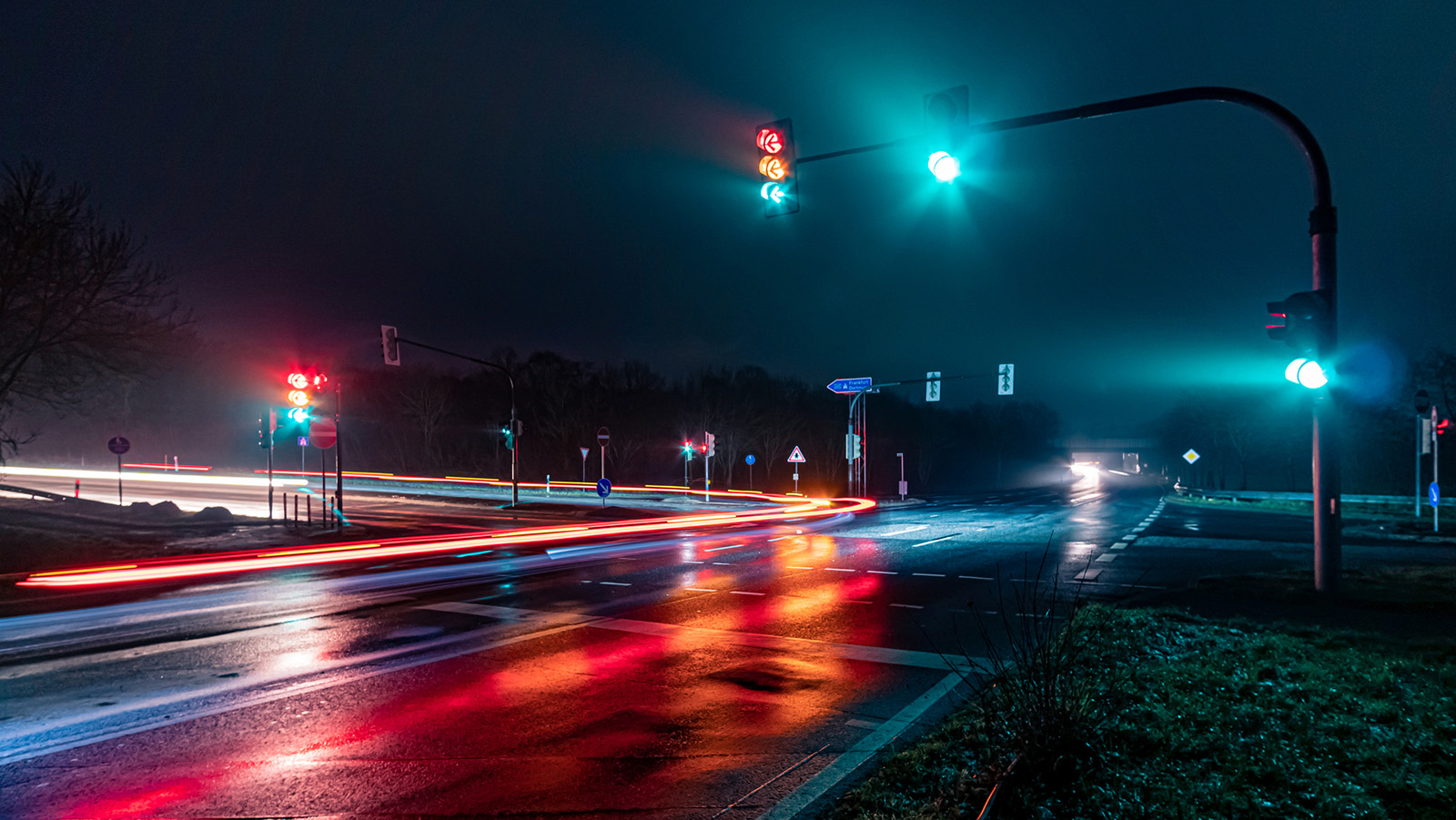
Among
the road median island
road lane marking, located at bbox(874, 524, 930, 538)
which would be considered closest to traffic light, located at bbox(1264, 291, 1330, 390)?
the road median island

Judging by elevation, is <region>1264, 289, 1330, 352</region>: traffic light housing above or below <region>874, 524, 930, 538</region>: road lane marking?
above

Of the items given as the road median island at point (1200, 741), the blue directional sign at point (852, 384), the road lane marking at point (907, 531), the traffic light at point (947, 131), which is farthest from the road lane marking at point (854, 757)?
the blue directional sign at point (852, 384)

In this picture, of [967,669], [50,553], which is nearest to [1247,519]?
[967,669]

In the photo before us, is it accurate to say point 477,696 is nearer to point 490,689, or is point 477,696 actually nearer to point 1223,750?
point 490,689

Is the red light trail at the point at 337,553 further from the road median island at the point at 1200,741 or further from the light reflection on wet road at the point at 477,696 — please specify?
the road median island at the point at 1200,741

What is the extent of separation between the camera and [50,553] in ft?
54.3

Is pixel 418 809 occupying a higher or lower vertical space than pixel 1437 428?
lower

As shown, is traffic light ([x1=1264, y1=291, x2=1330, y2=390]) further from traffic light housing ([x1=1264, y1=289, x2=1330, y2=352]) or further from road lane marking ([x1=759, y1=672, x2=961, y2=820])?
road lane marking ([x1=759, y1=672, x2=961, y2=820])

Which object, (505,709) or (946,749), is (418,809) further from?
(946,749)

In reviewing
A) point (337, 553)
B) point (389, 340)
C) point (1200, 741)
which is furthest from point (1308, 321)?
point (389, 340)

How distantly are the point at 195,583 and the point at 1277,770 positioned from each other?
51.8ft

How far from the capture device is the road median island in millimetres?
3871

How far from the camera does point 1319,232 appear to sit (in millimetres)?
9023

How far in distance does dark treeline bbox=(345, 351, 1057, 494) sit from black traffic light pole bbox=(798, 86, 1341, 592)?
2449 inches
